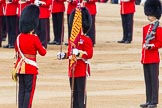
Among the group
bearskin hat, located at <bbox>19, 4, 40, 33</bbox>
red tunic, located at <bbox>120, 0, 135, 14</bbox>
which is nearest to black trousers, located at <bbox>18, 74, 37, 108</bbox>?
bearskin hat, located at <bbox>19, 4, 40, 33</bbox>

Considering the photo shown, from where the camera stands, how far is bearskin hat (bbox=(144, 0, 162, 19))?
43.1 feet

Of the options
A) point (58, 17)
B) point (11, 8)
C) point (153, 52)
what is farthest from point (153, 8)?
point (58, 17)

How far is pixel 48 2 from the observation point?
19.3m

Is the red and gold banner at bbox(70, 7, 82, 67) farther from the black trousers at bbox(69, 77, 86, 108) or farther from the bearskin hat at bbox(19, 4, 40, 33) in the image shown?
the bearskin hat at bbox(19, 4, 40, 33)

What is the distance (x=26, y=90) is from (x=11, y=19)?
27.0 feet

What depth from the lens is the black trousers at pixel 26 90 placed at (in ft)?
38.2

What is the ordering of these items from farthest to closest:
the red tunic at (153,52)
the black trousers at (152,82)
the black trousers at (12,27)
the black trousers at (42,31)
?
the black trousers at (12,27) → the black trousers at (42,31) → the black trousers at (152,82) → the red tunic at (153,52)

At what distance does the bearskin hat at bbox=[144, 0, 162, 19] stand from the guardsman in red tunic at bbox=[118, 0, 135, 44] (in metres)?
7.37

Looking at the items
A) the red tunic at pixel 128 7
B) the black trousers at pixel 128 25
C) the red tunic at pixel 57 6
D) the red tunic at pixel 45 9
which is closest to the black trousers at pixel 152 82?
the red tunic at pixel 45 9

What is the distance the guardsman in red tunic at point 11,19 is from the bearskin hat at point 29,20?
24.3ft

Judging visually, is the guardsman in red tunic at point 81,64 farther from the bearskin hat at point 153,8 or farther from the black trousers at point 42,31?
the black trousers at point 42,31

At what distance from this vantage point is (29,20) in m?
→ 12.0

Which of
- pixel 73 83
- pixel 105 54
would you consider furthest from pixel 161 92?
pixel 105 54

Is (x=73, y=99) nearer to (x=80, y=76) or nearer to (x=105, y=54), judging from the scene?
(x=80, y=76)
